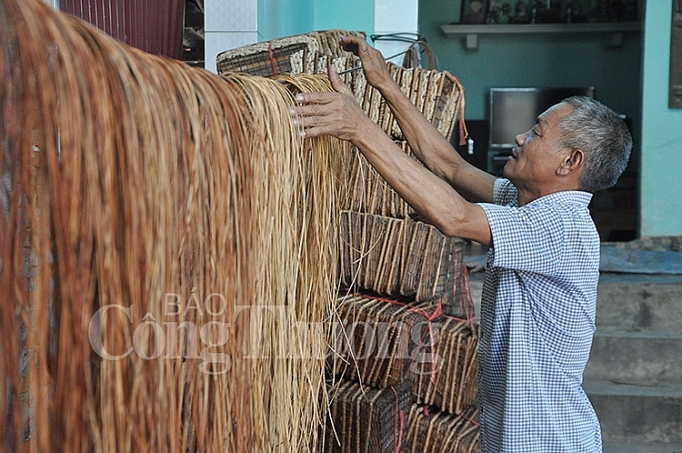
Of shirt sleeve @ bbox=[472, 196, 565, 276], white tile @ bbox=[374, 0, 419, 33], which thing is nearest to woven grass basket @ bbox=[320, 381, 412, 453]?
shirt sleeve @ bbox=[472, 196, 565, 276]

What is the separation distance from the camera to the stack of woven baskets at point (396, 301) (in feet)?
8.23

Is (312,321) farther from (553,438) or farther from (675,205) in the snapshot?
(675,205)

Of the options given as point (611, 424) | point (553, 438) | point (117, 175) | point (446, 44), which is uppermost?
point (446, 44)

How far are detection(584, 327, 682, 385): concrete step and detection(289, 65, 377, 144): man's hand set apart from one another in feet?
9.54

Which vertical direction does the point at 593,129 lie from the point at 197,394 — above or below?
above

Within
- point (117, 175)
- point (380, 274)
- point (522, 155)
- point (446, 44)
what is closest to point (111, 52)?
point (117, 175)

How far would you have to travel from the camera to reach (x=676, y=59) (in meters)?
4.76

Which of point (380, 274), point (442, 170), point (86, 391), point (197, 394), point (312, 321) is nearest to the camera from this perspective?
point (86, 391)

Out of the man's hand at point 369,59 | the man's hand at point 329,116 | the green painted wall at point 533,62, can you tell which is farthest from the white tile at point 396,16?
the green painted wall at point 533,62

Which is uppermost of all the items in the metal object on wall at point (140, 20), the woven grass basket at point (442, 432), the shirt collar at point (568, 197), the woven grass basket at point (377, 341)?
the metal object on wall at point (140, 20)

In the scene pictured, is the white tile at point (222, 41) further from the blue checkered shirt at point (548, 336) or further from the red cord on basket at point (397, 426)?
the blue checkered shirt at point (548, 336)

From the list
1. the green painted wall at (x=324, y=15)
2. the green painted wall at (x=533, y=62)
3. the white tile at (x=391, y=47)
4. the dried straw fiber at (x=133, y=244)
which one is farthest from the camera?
the green painted wall at (x=533, y=62)

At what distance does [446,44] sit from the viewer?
8.66m

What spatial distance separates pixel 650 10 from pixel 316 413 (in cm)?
442
